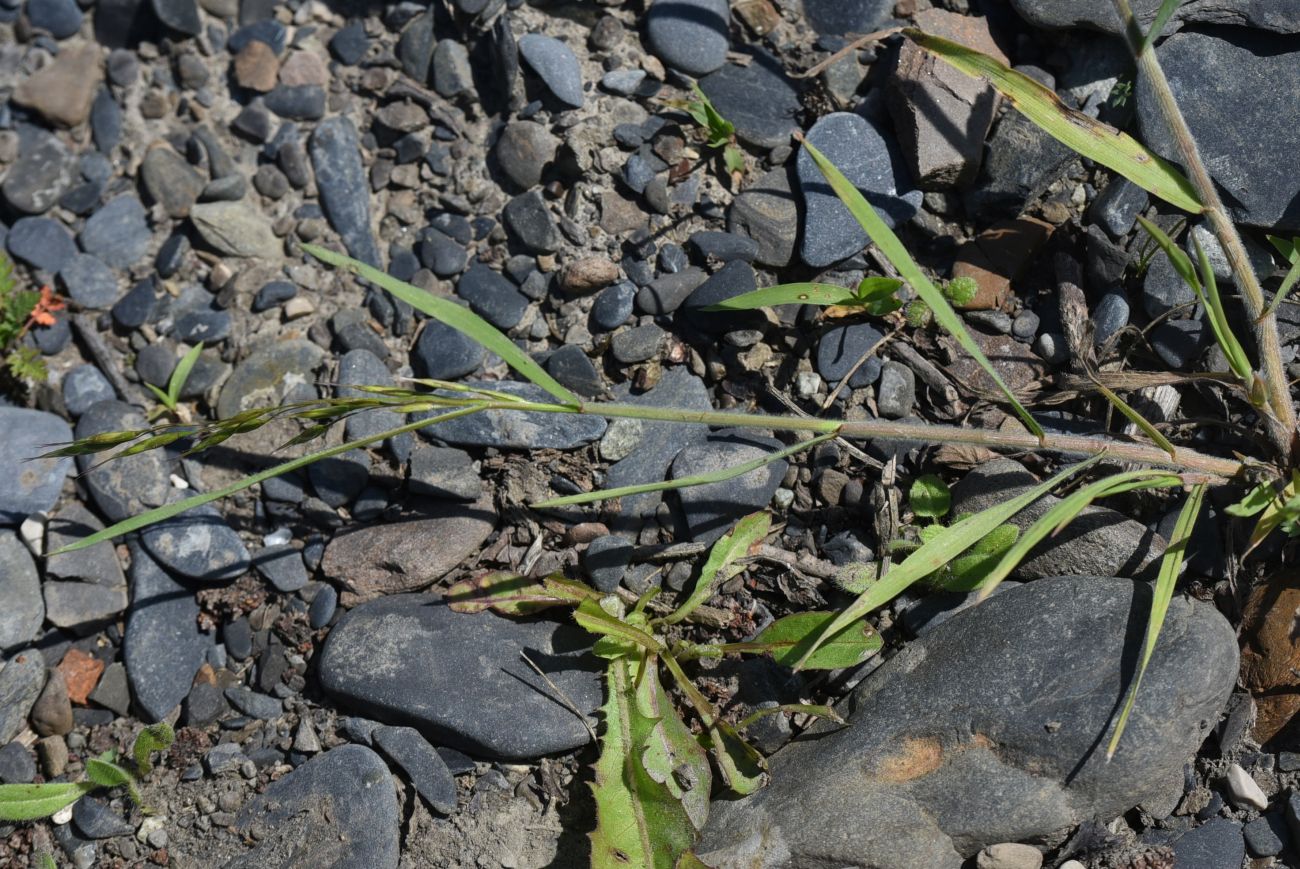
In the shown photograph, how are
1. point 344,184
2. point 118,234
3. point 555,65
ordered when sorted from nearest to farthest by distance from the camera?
point 555,65
point 344,184
point 118,234

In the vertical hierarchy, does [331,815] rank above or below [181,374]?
below

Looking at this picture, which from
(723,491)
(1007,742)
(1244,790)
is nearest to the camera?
(1007,742)

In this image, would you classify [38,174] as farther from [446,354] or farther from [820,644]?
[820,644]

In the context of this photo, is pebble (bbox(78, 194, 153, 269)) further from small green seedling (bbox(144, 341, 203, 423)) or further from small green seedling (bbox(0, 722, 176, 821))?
small green seedling (bbox(0, 722, 176, 821))

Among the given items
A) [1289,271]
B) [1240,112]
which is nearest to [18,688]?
[1289,271]

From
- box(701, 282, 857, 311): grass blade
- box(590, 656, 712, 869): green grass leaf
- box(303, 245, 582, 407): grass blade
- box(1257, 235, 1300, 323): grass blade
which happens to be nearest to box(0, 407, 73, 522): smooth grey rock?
box(303, 245, 582, 407): grass blade

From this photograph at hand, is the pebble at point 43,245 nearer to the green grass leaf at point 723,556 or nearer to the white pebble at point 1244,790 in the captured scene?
the green grass leaf at point 723,556

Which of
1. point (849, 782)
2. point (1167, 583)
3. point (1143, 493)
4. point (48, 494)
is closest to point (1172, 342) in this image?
point (1143, 493)

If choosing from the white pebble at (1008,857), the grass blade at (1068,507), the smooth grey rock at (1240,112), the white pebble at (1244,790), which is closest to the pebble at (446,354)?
the grass blade at (1068,507)
